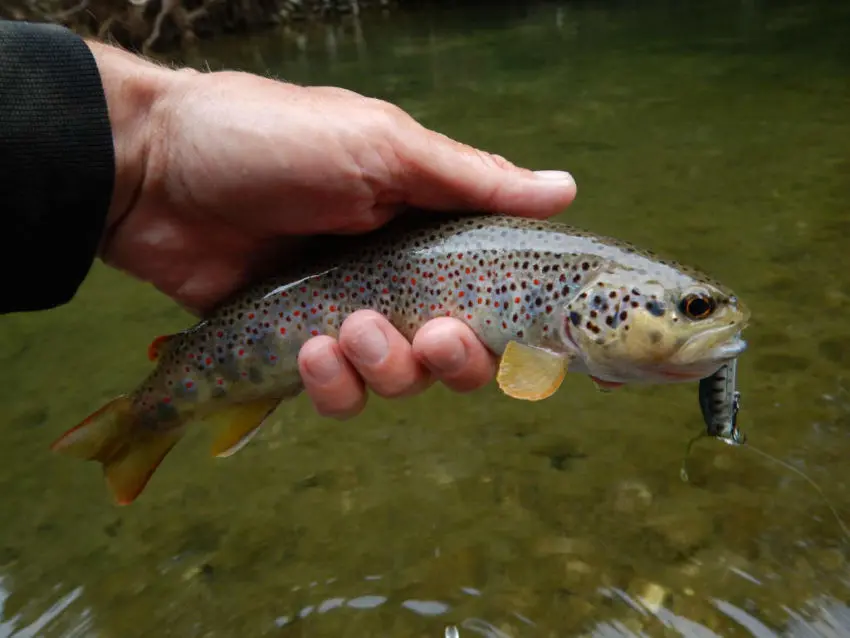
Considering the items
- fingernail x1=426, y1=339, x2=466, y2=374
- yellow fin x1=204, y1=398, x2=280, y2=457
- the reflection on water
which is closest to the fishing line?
fingernail x1=426, y1=339, x2=466, y2=374

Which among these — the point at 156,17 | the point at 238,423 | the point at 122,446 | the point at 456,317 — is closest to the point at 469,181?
the point at 456,317

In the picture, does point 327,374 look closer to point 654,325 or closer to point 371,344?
Answer: point 371,344

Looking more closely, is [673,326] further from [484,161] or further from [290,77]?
[290,77]

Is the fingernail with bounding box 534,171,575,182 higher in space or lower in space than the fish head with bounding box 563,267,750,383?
higher

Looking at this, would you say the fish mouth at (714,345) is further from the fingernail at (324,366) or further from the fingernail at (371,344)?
the fingernail at (324,366)

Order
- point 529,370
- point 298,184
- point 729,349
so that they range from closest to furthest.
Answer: point 729,349
point 529,370
point 298,184

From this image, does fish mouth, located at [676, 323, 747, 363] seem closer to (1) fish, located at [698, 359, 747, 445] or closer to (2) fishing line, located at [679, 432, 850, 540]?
(1) fish, located at [698, 359, 747, 445]
